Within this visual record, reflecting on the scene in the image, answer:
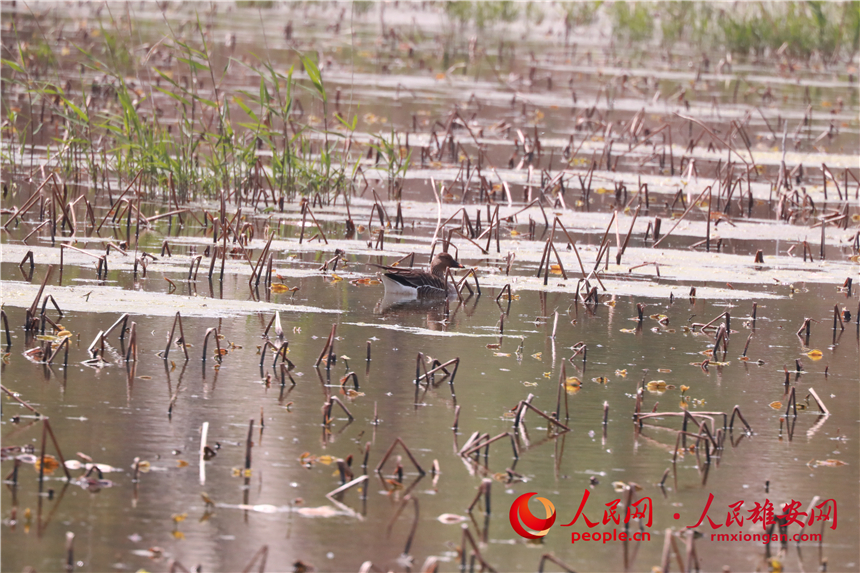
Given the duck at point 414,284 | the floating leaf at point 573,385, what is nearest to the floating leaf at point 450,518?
the floating leaf at point 573,385

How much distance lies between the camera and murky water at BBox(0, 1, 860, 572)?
4.03 m

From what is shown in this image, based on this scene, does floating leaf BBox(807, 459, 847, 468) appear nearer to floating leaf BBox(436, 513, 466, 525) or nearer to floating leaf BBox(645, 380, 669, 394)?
floating leaf BBox(645, 380, 669, 394)

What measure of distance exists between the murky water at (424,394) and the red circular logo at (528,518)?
0.03 m

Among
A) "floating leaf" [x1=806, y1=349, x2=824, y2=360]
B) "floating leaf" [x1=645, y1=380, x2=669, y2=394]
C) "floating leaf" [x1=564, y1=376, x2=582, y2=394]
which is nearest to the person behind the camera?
"floating leaf" [x1=564, y1=376, x2=582, y2=394]

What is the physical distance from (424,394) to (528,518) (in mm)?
1381

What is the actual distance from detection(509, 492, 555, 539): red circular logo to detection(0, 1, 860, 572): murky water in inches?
1.2

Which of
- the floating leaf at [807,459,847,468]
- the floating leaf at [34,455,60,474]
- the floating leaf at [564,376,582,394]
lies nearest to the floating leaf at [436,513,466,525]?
the floating leaf at [34,455,60,474]

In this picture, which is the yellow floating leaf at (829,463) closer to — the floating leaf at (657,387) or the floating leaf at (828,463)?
the floating leaf at (828,463)

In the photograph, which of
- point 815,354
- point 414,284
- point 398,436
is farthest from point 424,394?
point 815,354

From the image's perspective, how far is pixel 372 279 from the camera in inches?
315

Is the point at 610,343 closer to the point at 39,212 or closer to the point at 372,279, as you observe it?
the point at 372,279

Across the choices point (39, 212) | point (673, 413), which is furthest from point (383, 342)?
point (39, 212)

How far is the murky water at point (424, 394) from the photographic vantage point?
159 inches

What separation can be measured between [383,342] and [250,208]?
3.90 metres
